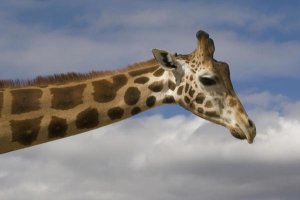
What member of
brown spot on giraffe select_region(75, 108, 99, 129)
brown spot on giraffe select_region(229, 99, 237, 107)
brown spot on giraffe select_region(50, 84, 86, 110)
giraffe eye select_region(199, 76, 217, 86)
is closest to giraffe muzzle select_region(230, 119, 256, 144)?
brown spot on giraffe select_region(229, 99, 237, 107)

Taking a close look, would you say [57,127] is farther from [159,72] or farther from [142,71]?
[159,72]

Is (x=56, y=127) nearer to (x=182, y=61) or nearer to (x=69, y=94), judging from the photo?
(x=69, y=94)

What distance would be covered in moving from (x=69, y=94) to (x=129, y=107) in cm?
160

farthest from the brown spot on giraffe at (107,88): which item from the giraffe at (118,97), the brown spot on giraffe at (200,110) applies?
the brown spot on giraffe at (200,110)

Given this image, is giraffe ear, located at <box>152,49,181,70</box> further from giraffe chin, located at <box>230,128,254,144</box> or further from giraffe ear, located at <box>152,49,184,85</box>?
giraffe chin, located at <box>230,128,254,144</box>

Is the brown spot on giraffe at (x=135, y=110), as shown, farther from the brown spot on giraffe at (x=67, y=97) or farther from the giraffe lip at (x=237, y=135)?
the giraffe lip at (x=237, y=135)

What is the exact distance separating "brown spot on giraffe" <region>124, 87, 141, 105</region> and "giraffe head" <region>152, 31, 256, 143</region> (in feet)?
3.39

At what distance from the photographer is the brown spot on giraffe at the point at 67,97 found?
1563 cm

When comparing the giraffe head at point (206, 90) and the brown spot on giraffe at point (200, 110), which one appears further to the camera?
the brown spot on giraffe at point (200, 110)

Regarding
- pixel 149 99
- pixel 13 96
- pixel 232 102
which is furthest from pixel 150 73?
pixel 13 96

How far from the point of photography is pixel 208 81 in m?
17.0

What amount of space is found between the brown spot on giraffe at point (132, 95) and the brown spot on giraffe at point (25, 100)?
224cm

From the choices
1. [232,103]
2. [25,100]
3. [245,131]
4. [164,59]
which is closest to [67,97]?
[25,100]

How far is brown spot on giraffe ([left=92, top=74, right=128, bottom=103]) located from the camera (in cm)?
1609
